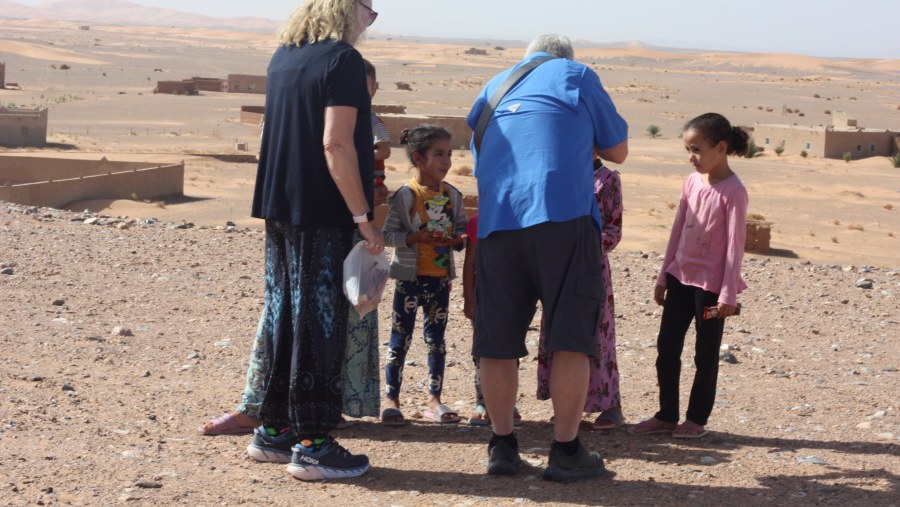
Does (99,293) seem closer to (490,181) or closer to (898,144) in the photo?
(490,181)

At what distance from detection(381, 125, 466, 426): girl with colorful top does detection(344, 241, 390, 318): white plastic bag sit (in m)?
0.82

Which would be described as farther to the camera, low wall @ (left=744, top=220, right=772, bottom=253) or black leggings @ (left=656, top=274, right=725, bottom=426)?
low wall @ (left=744, top=220, right=772, bottom=253)

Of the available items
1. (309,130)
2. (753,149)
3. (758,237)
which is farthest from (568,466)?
(753,149)

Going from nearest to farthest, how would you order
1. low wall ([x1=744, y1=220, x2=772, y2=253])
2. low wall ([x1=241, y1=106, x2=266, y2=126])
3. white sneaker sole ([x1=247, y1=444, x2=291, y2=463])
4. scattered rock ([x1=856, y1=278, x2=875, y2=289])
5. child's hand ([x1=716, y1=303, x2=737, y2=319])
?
white sneaker sole ([x1=247, y1=444, x2=291, y2=463])
child's hand ([x1=716, y1=303, x2=737, y2=319])
scattered rock ([x1=856, y1=278, x2=875, y2=289])
low wall ([x1=744, y1=220, x2=772, y2=253])
low wall ([x1=241, y1=106, x2=266, y2=126])

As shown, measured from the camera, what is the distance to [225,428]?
184 inches

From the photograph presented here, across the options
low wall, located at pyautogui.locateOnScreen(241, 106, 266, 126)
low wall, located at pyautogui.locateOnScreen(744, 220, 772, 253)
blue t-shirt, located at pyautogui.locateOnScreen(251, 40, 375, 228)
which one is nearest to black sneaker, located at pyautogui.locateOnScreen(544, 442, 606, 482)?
blue t-shirt, located at pyautogui.locateOnScreen(251, 40, 375, 228)

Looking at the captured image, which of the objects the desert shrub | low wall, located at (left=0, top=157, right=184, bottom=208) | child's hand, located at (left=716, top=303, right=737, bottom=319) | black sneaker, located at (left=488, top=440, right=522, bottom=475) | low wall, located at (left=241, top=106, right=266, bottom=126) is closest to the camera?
black sneaker, located at (left=488, top=440, right=522, bottom=475)

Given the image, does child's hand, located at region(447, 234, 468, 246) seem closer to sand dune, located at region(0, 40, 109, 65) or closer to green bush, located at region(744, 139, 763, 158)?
green bush, located at region(744, 139, 763, 158)

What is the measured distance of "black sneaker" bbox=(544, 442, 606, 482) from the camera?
4.09 meters

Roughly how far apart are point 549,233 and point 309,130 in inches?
37.3

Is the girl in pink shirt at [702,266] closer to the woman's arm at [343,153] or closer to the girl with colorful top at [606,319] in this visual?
the girl with colorful top at [606,319]

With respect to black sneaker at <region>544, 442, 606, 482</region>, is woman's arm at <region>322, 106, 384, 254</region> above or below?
above

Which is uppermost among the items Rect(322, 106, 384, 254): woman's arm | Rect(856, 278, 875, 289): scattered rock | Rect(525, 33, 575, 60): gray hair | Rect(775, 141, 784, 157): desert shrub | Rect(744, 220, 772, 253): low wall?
Rect(525, 33, 575, 60): gray hair

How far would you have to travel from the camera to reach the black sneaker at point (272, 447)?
4332 mm
